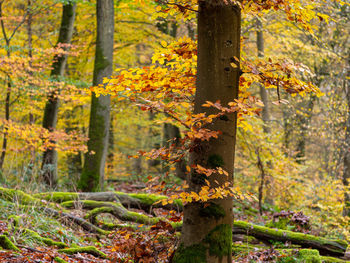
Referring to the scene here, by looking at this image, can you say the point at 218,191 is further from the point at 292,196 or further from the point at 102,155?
the point at 292,196

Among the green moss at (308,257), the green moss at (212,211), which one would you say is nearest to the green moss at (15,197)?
the green moss at (212,211)

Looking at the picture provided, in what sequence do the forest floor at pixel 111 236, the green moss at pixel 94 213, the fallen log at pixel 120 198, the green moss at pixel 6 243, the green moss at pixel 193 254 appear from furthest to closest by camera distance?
1. the fallen log at pixel 120 198
2. the green moss at pixel 94 213
3. the green moss at pixel 6 243
4. the forest floor at pixel 111 236
5. the green moss at pixel 193 254

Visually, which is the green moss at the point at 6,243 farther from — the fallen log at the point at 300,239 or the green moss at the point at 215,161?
the fallen log at the point at 300,239

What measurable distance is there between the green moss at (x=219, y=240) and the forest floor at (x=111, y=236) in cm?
45

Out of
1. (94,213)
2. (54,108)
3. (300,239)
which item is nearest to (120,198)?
(94,213)

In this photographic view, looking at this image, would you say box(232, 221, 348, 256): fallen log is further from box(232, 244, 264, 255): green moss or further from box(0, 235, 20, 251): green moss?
box(0, 235, 20, 251): green moss

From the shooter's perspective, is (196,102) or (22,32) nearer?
(196,102)

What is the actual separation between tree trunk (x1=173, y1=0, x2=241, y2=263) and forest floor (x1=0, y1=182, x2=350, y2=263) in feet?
1.10

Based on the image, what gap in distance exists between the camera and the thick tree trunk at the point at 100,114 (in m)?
8.84

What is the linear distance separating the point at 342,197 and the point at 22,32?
1133 centimetres

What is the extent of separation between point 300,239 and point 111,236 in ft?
9.66

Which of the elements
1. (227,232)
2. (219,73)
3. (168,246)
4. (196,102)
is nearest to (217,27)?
(219,73)

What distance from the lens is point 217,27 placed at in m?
3.17

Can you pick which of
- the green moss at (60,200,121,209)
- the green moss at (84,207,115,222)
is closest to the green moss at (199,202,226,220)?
the green moss at (84,207,115,222)
